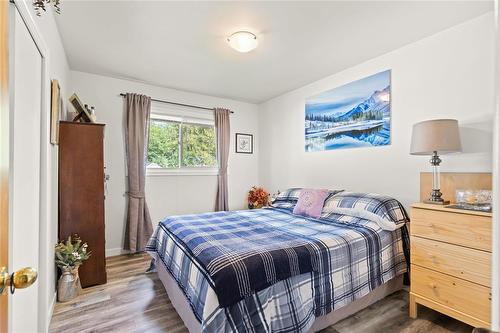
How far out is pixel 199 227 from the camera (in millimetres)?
2367

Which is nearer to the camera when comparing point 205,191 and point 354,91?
point 354,91

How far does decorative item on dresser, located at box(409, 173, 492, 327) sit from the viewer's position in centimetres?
169

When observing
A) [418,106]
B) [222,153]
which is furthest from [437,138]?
[222,153]

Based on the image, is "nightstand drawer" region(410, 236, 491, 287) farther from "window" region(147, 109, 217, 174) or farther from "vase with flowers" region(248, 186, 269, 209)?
"window" region(147, 109, 217, 174)

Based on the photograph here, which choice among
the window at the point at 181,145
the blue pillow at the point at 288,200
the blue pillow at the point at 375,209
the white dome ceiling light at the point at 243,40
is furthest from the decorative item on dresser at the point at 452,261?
the window at the point at 181,145

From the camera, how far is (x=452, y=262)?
72.3 inches

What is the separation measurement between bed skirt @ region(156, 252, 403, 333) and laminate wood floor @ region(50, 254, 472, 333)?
0.14ft

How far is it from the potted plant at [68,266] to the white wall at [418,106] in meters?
2.89

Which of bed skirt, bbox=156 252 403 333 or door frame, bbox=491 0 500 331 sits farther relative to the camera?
bed skirt, bbox=156 252 403 333

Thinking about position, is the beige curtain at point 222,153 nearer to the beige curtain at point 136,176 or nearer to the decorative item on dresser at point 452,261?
the beige curtain at point 136,176

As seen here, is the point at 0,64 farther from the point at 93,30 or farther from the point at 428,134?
the point at 428,134

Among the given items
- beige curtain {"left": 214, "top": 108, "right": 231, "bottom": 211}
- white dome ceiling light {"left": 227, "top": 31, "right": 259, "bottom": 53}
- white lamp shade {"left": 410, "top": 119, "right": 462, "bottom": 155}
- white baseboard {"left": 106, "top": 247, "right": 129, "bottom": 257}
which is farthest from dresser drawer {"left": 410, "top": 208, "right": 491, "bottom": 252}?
white baseboard {"left": 106, "top": 247, "right": 129, "bottom": 257}

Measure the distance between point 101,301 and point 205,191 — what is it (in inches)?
86.6

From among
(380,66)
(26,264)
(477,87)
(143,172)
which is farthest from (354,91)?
(26,264)
